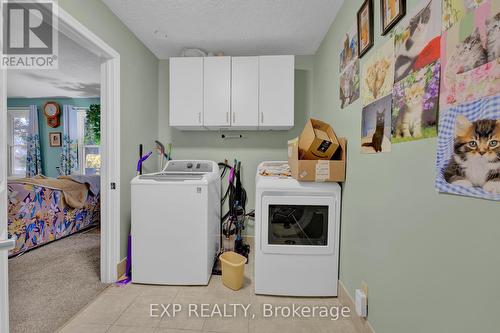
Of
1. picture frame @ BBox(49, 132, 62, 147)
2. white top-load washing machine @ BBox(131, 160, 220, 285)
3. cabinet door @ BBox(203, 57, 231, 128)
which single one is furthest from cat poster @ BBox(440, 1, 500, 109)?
picture frame @ BBox(49, 132, 62, 147)

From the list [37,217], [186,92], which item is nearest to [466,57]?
[186,92]

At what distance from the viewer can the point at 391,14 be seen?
1165 mm

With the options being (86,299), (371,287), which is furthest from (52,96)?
(371,287)

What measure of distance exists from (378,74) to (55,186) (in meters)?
3.74

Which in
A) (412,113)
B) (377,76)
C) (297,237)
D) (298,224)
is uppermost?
(377,76)

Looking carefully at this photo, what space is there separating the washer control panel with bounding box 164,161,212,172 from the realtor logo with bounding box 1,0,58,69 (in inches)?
52.2

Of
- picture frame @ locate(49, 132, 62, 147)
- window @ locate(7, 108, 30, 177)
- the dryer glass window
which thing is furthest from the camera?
window @ locate(7, 108, 30, 177)

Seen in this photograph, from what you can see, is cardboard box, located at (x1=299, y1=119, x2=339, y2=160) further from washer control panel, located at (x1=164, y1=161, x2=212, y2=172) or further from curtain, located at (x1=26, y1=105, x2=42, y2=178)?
curtain, located at (x1=26, y1=105, x2=42, y2=178)

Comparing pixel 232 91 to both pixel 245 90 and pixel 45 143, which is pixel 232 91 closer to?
pixel 245 90

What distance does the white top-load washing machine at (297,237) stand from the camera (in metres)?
1.78

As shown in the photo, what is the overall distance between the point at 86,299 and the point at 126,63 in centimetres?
203

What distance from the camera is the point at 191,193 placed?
1948mm

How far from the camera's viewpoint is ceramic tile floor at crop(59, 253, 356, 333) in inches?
59.9

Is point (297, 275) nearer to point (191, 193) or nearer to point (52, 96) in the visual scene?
point (191, 193)
